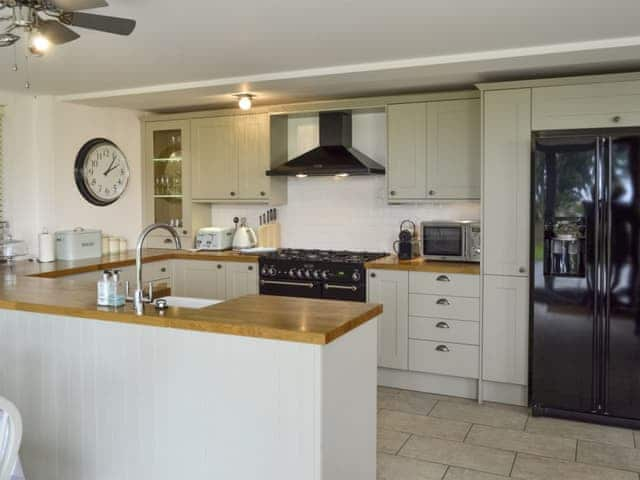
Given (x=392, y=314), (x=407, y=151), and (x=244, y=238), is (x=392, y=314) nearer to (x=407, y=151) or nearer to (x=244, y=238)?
(x=407, y=151)

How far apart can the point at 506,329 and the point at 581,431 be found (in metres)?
0.79

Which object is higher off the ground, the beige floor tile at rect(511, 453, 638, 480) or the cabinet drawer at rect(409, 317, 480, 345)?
the cabinet drawer at rect(409, 317, 480, 345)

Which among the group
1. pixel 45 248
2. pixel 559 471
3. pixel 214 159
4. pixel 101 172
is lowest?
pixel 559 471

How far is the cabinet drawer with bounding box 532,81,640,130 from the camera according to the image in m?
3.97

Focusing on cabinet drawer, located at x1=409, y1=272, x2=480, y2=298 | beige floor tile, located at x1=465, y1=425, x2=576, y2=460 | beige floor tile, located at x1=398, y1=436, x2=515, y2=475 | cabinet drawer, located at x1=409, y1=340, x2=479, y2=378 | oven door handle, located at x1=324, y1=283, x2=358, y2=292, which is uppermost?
cabinet drawer, located at x1=409, y1=272, x2=480, y2=298

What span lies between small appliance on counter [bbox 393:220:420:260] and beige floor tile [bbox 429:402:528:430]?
119cm

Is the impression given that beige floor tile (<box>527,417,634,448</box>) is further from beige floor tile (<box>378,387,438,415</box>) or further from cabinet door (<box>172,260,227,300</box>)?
cabinet door (<box>172,260,227,300</box>)

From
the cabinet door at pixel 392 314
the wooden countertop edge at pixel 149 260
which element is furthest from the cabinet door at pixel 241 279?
the cabinet door at pixel 392 314

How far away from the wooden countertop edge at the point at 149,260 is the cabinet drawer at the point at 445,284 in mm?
1383

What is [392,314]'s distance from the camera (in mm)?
4797

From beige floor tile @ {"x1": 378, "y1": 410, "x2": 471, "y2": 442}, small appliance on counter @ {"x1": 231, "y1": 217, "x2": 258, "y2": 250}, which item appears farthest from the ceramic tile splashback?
beige floor tile @ {"x1": 378, "y1": 410, "x2": 471, "y2": 442}

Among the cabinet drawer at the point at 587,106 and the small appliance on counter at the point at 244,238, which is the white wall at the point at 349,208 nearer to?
the small appliance on counter at the point at 244,238

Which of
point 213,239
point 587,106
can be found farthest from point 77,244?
point 587,106

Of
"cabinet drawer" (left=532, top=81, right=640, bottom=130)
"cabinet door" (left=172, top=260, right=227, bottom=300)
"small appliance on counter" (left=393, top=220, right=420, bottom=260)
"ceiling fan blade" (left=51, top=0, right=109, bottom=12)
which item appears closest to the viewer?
"ceiling fan blade" (left=51, top=0, right=109, bottom=12)
